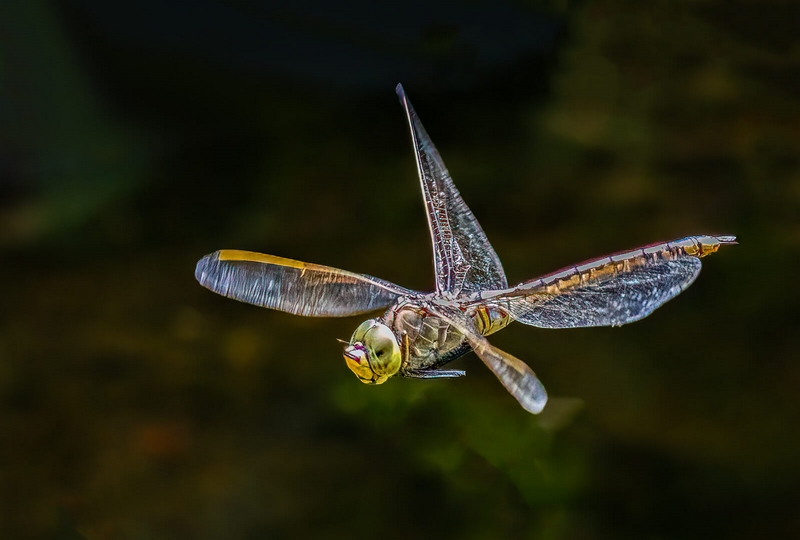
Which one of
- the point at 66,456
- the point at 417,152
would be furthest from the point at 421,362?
the point at 66,456

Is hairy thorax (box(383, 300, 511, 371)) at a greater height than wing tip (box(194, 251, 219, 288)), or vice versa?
wing tip (box(194, 251, 219, 288))

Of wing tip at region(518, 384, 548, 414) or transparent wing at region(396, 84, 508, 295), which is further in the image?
transparent wing at region(396, 84, 508, 295)

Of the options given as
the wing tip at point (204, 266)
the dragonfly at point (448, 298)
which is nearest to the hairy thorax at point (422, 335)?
the dragonfly at point (448, 298)

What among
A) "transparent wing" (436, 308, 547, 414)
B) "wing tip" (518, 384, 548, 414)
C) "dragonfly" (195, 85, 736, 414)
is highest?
"dragonfly" (195, 85, 736, 414)

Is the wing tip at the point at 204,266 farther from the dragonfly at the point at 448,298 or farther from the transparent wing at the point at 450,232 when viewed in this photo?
the transparent wing at the point at 450,232

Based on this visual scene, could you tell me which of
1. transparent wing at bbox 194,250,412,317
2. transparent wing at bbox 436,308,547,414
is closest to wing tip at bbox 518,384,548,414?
transparent wing at bbox 436,308,547,414

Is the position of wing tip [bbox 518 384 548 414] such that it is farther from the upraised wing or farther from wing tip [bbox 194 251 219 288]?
wing tip [bbox 194 251 219 288]

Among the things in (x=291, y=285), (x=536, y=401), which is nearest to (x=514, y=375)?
(x=536, y=401)
